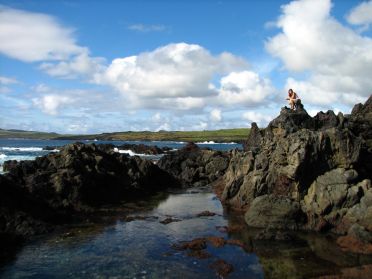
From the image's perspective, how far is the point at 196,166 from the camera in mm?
76438

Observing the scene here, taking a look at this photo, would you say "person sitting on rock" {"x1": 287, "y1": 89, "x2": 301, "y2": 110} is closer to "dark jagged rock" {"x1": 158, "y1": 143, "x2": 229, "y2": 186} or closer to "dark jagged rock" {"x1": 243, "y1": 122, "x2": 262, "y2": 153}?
"dark jagged rock" {"x1": 243, "y1": 122, "x2": 262, "y2": 153}

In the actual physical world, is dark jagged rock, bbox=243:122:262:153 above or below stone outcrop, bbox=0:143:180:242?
above

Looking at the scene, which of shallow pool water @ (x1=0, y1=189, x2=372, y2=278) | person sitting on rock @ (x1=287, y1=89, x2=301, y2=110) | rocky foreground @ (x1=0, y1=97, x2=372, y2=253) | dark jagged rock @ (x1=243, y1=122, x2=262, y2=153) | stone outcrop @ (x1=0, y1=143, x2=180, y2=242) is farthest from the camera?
dark jagged rock @ (x1=243, y1=122, x2=262, y2=153)

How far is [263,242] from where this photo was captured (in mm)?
32844

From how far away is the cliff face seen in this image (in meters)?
36.9

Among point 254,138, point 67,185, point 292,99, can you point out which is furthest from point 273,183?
point 254,138

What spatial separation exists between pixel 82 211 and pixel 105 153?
1888cm

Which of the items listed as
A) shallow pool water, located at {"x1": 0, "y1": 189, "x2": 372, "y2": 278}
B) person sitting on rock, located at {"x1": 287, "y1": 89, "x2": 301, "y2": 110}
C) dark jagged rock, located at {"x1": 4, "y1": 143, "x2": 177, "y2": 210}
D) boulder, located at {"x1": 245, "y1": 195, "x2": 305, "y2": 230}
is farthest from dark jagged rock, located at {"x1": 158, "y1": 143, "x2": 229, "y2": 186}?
shallow pool water, located at {"x1": 0, "y1": 189, "x2": 372, "y2": 278}

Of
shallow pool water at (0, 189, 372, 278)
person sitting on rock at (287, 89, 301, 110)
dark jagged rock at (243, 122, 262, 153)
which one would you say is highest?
person sitting on rock at (287, 89, 301, 110)

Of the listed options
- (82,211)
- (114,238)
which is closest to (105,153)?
(82,211)

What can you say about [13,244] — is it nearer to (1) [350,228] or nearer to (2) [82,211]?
(2) [82,211]

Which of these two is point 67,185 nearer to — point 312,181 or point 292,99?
point 312,181

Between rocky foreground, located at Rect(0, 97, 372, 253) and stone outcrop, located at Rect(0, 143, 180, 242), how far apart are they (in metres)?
0.11

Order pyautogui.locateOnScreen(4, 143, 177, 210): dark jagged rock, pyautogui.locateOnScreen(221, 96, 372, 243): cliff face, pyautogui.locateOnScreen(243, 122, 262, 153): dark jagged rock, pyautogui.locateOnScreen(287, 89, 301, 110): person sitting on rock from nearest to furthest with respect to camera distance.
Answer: pyautogui.locateOnScreen(221, 96, 372, 243): cliff face < pyautogui.locateOnScreen(4, 143, 177, 210): dark jagged rock < pyautogui.locateOnScreen(287, 89, 301, 110): person sitting on rock < pyautogui.locateOnScreen(243, 122, 262, 153): dark jagged rock
